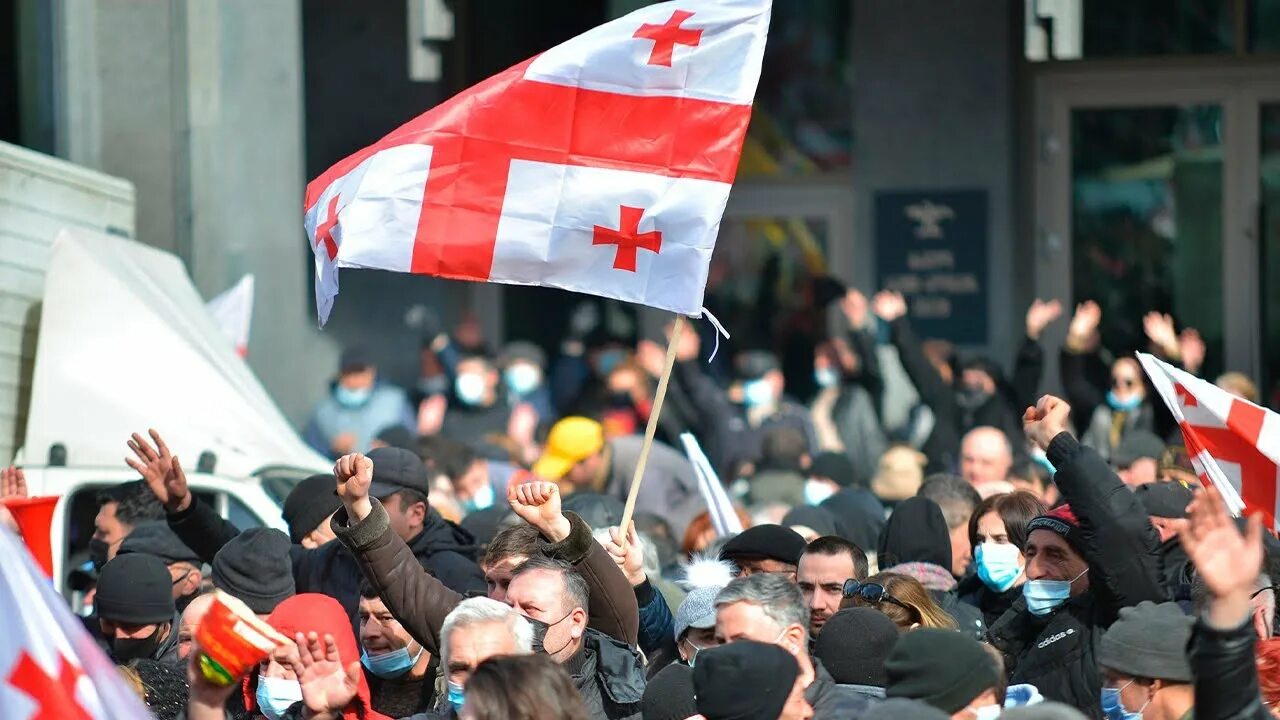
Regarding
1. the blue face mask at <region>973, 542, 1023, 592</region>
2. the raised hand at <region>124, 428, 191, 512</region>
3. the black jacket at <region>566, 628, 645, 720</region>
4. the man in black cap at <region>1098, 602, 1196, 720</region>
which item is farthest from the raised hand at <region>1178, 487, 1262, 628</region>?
the raised hand at <region>124, 428, 191, 512</region>

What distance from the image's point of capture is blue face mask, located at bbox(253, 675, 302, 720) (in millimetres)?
5730

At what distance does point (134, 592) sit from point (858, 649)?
8.58 feet

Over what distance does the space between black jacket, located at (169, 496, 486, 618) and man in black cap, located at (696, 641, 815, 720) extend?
7.05 ft

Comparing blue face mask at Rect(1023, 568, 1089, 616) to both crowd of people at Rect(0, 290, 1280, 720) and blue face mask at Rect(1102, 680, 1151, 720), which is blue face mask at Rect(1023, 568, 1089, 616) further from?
blue face mask at Rect(1102, 680, 1151, 720)

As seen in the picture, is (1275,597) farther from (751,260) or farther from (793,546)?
(751,260)

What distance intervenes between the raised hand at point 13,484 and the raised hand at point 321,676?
2.72 meters

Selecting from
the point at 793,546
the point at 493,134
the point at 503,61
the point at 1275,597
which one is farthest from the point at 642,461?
the point at 503,61

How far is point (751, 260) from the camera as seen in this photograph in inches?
695

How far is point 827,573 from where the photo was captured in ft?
22.5

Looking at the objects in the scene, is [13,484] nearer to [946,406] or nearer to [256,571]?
[256,571]

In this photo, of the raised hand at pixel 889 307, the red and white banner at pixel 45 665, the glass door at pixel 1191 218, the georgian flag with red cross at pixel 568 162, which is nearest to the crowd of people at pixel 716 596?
the red and white banner at pixel 45 665

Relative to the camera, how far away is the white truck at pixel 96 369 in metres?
9.92

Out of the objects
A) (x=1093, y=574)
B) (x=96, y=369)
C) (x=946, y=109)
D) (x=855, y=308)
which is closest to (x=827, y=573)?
(x=1093, y=574)

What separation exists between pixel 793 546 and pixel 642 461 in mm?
1028
